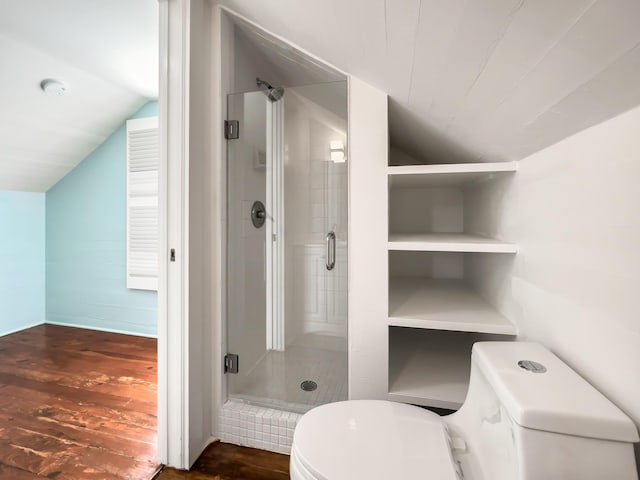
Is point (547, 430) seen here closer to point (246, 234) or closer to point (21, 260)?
point (246, 234)

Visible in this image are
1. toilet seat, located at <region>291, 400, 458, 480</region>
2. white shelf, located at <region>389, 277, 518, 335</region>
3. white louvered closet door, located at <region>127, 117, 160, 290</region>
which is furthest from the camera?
white louvered closet door, located at <region>127, 117, 160, 290</region>

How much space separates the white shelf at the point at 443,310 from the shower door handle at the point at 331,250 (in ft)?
1.11

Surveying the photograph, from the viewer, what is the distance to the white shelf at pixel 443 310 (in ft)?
3.86

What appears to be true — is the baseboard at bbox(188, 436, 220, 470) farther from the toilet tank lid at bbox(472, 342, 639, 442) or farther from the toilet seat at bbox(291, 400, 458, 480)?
the toilet tank lid at bbox(472, 342, 639, 442)

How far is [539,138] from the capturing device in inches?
35.8

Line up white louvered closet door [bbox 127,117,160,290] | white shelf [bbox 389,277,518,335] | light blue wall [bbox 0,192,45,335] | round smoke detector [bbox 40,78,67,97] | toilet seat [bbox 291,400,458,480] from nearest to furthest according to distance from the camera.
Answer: toilet seat [bbox 291,400,458,480], white shelf [bbox 389,277,518,335], round smoke detector [bbox 40,78,67,97], white louvered closet door [bbox 127,117,160,290], light blue wall [bbox 0,192,45,335]

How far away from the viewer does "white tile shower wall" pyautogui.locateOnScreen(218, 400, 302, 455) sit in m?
1.38

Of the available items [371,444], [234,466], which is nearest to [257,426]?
[234,466]

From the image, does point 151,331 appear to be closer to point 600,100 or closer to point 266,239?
point 266,239

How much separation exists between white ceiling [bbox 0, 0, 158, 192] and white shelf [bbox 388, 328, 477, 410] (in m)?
2.26

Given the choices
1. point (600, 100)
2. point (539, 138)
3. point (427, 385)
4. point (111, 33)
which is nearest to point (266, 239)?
point (427, 385)

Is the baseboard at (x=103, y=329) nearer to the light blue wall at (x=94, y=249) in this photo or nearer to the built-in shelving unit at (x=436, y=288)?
the light blue wall at (x=94, y=249)

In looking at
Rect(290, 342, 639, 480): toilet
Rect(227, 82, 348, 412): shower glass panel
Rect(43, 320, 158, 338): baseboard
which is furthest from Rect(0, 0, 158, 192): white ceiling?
Rect(290, 342, 639, 480): toilet

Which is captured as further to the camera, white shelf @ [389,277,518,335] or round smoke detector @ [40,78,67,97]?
round smoke detector @ [40,78,67,97]
